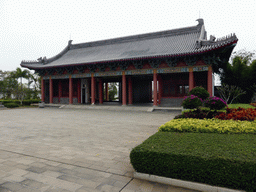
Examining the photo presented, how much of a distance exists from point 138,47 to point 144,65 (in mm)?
3450

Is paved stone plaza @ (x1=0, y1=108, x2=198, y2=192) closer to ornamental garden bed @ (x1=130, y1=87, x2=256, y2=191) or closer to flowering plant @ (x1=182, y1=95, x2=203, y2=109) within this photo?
ornamental garden bed @ (x1=130, y1=87, x2=256, y2=191)

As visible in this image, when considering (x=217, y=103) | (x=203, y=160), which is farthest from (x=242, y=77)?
(x=203, y=160)

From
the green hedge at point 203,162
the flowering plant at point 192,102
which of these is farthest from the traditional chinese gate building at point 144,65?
the green hedge at point 203,162

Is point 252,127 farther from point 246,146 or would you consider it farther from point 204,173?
point 204,173

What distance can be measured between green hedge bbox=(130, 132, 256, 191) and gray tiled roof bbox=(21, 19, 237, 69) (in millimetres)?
11328

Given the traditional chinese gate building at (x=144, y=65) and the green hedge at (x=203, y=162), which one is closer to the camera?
the green hedge at (x=203, y=162)

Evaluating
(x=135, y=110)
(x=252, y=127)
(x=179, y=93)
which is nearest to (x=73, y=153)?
(x=252, y=127)

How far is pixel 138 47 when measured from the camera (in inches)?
730

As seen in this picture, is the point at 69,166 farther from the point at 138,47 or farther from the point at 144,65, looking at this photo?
the point at 138,47

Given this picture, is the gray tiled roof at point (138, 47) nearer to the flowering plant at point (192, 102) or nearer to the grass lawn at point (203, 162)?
the flowering plant at point (192, 102)

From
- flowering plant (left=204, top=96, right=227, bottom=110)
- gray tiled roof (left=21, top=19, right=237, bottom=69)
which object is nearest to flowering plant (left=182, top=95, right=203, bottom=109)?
flowering plant (left=204, top=96, right=227, bottom=110)

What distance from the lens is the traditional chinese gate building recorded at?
14.1 meters

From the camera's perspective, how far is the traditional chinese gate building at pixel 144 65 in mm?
14070

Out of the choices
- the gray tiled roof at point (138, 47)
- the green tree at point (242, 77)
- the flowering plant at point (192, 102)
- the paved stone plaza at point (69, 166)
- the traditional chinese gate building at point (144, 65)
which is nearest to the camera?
the paved stone plaza at point (69, 166)
